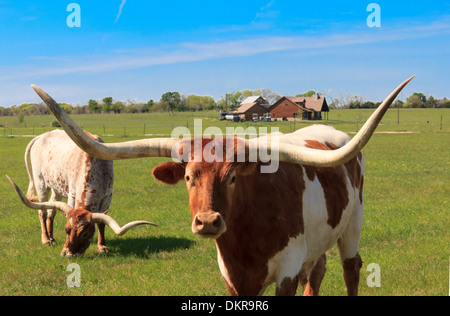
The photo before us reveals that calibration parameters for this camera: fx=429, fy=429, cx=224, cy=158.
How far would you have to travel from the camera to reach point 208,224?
318cm

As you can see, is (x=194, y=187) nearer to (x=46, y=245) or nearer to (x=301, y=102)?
(x=46, y=245)

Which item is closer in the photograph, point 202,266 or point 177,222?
point 202,266

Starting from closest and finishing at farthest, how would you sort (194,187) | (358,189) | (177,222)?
(194,187) < (358,189) < (177,222)

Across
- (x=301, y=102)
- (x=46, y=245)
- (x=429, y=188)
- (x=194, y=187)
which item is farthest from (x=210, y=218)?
(x=301, y=102)

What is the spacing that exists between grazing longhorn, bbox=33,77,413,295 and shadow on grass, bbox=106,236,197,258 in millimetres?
4677

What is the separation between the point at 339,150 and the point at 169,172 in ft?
5.11

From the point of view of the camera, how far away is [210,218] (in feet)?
10.5

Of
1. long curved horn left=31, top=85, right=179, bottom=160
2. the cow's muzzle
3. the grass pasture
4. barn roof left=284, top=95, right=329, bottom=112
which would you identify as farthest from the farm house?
the cow's muzzle

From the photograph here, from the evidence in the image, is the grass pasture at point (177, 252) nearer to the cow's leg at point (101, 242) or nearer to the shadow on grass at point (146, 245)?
the shadow on grass at point (146, 245)

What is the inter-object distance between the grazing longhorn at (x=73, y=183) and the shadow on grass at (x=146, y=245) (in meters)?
0.41

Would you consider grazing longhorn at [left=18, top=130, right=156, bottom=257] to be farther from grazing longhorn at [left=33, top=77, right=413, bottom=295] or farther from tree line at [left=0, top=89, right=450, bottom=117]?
tree line at [left=0, top=89, right=450, bottom=117]

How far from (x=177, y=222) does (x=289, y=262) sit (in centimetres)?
723

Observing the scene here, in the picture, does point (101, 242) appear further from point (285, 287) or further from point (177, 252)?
point (285, 287)

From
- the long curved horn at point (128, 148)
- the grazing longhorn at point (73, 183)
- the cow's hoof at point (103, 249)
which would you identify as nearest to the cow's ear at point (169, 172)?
the long curved horn at point (128, 148)
